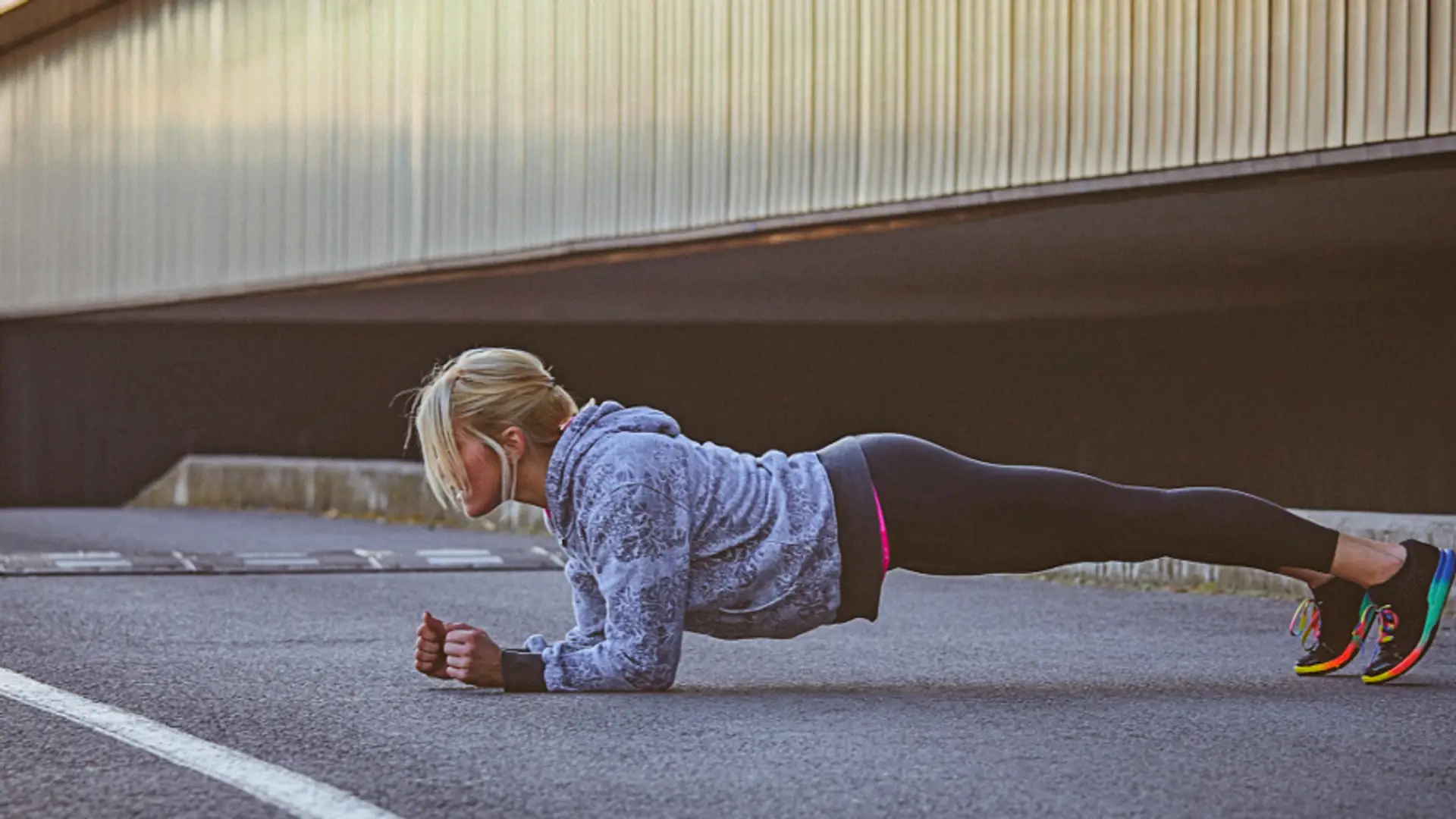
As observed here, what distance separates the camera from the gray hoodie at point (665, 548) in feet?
16.1

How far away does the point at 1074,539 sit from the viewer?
5066mm

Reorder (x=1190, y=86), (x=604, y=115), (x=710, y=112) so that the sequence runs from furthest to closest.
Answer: (x=604, y=115) < (x=710, y=112) < (x=1190, y=86)

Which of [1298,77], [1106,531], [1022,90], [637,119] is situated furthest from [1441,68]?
[637,119]

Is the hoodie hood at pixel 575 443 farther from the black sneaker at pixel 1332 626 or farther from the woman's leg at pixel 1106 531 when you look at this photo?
the black sneaker at pixel 1332 626

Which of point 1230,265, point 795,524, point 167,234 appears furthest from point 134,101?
point 795,524

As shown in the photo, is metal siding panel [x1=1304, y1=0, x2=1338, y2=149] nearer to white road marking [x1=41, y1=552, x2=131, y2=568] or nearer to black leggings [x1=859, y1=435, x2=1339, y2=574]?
black leggings [x1=859, y1=435, x2=1339, y2=574]

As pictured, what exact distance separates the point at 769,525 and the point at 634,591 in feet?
1.38

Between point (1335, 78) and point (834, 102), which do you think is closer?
point (1335, 78)

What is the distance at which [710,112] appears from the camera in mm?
13508

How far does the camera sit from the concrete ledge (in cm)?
1689

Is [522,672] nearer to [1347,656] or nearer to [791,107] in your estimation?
[1347,656]

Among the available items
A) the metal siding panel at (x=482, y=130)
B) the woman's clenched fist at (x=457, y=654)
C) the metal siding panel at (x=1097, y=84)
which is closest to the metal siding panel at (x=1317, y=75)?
the metal siding panel at (x=1097, y=84)

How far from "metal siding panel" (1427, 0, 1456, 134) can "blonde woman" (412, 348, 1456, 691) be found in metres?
3.85

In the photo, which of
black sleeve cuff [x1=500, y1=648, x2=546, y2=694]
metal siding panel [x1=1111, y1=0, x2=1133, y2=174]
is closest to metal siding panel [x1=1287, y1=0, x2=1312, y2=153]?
metal siding panel [x1=1111, y1=0, x2=1133, y2=174]
